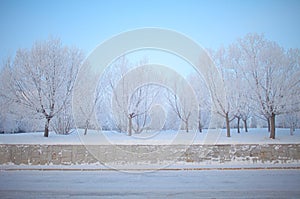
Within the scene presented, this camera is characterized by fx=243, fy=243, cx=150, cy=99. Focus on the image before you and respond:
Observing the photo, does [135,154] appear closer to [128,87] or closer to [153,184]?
[153,184]

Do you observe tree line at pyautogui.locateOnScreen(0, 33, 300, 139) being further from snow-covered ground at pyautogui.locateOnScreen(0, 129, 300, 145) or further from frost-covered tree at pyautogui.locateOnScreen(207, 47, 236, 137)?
snow-covered ground at pyautogui.locateOnScreen(0, 129, 300, 145)

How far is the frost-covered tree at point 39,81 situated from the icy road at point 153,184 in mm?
13047

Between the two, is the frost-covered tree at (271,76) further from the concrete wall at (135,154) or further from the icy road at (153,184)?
the icy road at (153,184)

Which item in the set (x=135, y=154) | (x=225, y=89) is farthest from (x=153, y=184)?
(x=225, y=89)

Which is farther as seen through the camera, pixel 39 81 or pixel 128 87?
pixel 128 87

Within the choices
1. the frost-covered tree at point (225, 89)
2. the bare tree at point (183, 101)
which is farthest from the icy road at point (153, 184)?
the bare tree at point (183, 101)

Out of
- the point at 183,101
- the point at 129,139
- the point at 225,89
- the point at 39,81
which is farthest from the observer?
the point at 183,101

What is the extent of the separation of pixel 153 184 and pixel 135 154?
458 cm

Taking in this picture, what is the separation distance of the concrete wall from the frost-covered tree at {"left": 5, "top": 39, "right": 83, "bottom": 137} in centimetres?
1104

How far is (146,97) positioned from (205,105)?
723 cm

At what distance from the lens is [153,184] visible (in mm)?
8695

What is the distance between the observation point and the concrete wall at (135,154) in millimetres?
12805

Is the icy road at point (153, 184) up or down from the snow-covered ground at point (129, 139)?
down

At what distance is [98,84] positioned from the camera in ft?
94.3
